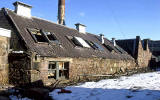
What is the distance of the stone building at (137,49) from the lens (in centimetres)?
2737

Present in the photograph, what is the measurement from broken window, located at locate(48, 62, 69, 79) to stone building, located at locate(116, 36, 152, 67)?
52.5 feet

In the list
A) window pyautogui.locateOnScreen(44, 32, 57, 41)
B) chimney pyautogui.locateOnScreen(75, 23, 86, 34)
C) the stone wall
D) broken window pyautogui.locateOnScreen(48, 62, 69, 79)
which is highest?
chimney pyautogui.locateOnScreen(75, 23, 86, 34)

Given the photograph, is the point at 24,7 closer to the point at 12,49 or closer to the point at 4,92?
the point at 12,49

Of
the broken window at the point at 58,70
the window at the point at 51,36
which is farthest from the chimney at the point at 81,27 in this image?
the broken window at the point at 58,70

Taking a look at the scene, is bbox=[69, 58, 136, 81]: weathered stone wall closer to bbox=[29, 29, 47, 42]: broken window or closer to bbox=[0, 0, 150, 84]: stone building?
bbox=[0, 0, 150, 84]: stone building

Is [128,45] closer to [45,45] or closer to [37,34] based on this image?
[37,34]

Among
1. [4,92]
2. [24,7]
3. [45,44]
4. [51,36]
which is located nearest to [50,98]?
[4,92]

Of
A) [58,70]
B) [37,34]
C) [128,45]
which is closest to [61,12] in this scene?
[37,34]

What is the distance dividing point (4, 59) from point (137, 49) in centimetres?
2096

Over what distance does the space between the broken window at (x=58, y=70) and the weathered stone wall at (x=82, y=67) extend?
1.07 ft

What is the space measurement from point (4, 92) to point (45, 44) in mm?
5163

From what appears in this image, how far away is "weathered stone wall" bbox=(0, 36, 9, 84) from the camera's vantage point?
37.1 ft

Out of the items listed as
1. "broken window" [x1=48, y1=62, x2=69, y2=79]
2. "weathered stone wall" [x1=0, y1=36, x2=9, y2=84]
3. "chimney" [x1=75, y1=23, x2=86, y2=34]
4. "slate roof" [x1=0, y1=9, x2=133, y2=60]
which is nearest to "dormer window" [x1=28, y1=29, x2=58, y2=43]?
"slate roof" [x1=0, y1=9, x2=133, y2=60]

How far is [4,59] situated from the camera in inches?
453
